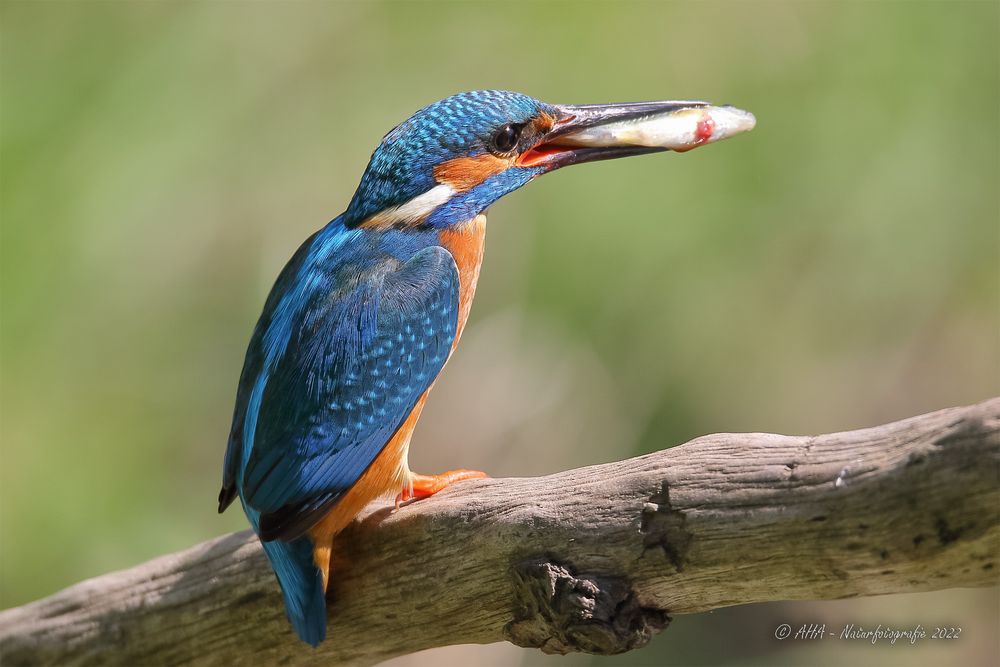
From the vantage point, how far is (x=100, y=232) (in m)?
4.35

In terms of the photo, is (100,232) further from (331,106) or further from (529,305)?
(529,305)

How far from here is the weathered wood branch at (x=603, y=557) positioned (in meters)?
1.67

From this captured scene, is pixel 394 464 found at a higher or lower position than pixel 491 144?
lower

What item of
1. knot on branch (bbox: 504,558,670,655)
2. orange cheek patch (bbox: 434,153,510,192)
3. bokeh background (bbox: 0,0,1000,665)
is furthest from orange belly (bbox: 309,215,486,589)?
bokeh background (bbox: 0,0,1000,665)

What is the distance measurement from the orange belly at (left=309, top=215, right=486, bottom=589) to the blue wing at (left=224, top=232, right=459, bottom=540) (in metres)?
0.06

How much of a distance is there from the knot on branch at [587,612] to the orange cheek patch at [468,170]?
43.3 inches

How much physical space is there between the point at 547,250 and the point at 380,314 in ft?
5.73

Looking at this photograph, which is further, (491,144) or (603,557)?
(491,144)

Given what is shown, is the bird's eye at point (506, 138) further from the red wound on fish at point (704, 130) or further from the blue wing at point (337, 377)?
the red wound on fish at point (704, 130)

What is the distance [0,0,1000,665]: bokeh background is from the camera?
12.9 feet

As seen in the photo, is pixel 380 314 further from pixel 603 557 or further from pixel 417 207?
pixel 603 557

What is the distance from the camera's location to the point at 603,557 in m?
2.00

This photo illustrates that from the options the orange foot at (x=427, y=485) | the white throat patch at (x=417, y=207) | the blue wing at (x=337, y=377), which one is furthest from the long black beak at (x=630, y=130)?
the orange foot at (x=427, y=485)

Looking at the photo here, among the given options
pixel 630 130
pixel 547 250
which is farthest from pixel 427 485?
pixel 547 250
